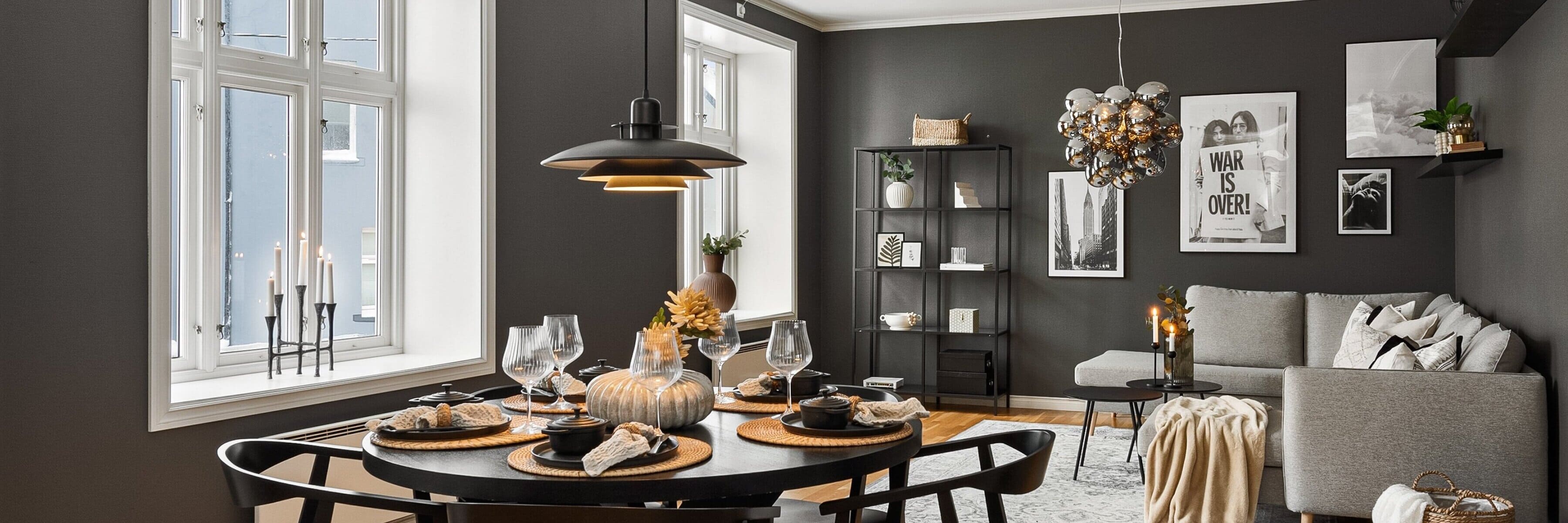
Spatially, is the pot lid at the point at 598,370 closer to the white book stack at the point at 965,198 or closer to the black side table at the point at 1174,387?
the black side table at the point at 1174,387

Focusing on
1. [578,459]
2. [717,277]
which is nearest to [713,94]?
[717,277]

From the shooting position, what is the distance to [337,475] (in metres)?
3.81

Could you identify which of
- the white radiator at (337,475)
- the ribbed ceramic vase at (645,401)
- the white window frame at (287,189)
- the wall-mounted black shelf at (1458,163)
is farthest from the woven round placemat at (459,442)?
the wall-mounted black shelf at (1458,163)

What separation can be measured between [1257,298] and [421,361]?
4.57 metres

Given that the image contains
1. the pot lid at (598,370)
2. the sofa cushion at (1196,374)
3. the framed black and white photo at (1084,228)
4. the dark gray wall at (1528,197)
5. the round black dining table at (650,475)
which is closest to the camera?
the round black dining table at (650,475)

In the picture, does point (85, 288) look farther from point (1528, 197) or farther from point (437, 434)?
Answer: point (1528, 197)

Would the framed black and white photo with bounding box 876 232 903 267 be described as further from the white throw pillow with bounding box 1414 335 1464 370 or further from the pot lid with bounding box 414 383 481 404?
the pot lid with bounding box 414 383 481 404

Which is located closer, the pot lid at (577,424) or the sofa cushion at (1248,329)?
the pot lid at (577,424)

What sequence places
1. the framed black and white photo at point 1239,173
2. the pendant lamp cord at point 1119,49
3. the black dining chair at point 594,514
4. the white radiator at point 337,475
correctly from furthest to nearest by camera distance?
the pendant lamp cord at point 1119,49, the framed black and white photo at point 1239,173, the white radiator at point 337,475, the black dining chair at point 594,514

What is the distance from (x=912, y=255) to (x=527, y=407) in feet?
15.7

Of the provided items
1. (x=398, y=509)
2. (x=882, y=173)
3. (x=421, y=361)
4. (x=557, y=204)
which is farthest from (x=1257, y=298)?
(x=398, y=509)

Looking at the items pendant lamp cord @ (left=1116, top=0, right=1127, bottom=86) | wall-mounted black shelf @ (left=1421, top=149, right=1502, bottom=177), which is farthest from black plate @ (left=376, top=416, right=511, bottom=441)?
pendant lamp cord @ (left=1116, top=0, right=1127, bottom=86)

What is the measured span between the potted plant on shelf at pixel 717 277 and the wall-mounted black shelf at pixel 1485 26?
360 cm

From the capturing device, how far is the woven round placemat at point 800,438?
7.76 ft
